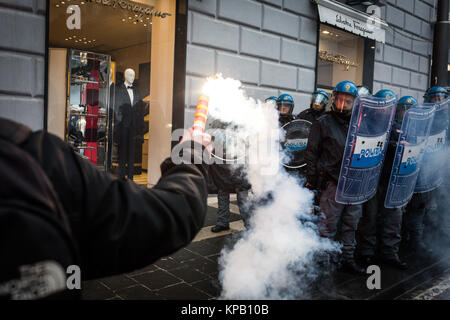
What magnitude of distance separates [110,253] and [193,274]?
9.99 feet

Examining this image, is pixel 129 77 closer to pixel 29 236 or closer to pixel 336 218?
pixel 336 218

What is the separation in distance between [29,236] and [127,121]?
6819 mm

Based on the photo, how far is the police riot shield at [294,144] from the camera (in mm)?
5133

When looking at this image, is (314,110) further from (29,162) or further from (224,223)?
(29,162)

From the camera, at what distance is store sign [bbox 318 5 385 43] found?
29.4 ft

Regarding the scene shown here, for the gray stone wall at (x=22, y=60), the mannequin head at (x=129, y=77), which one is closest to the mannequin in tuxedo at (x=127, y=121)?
the mannequin head at (x=129, y=77)

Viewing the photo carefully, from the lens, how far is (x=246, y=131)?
188 inches

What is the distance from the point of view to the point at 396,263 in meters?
4.43

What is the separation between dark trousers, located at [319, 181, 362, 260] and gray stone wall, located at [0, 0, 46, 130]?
12.9 ft

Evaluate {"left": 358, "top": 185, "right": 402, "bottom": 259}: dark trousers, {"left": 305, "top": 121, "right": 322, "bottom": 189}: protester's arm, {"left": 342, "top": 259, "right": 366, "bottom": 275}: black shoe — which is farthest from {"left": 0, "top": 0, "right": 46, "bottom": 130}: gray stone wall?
{"left": 358, "top": 185, "right": 402, "bottom": 259}: dark trousers

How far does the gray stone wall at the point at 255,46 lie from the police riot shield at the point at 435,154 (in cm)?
373

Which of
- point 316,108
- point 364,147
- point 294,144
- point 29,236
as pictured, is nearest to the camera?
point 29,236

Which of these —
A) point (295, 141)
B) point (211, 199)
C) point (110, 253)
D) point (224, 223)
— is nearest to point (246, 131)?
point (295, 141)

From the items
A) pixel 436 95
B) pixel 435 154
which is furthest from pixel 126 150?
pixel 436 95
